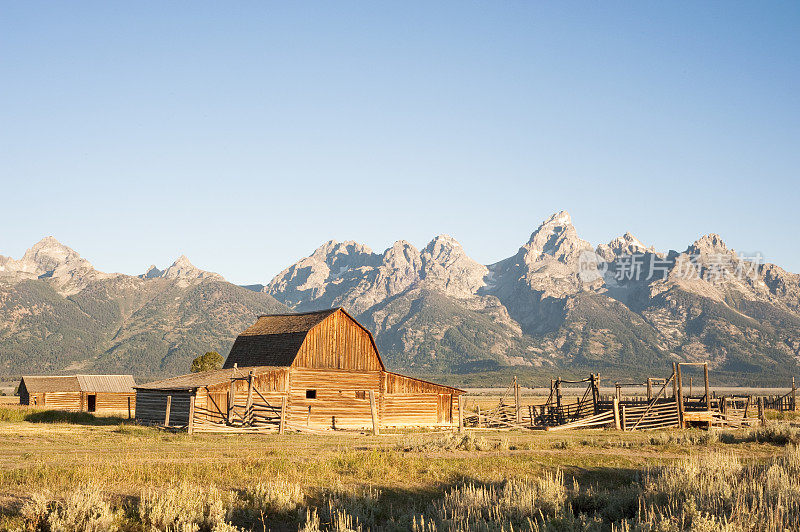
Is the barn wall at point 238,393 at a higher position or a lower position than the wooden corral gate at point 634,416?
higher

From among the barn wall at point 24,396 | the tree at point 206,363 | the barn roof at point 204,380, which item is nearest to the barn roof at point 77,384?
the barn wall at point 24,396

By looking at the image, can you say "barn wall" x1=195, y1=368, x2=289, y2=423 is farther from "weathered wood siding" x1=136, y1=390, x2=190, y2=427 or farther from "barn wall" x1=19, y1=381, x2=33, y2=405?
"barn wall" x1=19, y1=381, x2=33, y2=405

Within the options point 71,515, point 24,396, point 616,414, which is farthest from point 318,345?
point 24,396

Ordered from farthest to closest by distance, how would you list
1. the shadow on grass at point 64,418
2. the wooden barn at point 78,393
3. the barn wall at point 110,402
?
the barn wall at point 110,402 < the wooden barn at point 78,393 < the shadow on grass at point 64,418

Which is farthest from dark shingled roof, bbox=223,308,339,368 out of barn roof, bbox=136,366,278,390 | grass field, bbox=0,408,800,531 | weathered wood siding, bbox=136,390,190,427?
grass field, bbox=0,408,800,531

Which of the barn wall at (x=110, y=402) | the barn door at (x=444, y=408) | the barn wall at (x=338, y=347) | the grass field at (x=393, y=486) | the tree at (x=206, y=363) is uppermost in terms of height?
the barn wall at (x=338, y=347)

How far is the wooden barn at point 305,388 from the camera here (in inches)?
1419

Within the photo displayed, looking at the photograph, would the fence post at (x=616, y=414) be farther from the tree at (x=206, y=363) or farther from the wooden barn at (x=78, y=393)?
the wooden barn at (x=78, y=393)

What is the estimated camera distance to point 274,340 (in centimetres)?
4391

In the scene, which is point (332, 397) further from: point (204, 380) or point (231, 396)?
point (204, 380)

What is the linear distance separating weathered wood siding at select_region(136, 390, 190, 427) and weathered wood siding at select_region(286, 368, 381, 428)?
5475 millimetres

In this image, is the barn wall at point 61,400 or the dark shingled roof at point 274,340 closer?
the dark shingled roof at point 274,340

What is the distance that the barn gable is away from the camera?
41.1m

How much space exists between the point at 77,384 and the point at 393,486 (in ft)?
190
